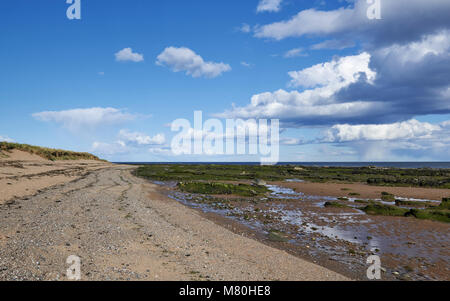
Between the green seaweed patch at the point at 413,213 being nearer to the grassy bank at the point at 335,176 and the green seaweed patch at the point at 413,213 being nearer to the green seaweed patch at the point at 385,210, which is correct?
the green seaweed patch at the point at 385,210

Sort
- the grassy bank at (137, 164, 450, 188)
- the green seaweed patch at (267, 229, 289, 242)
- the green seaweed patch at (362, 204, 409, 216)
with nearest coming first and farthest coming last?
the green seaweed patch at (267, 229, 289, 242) < the green seaweed patch at (362, 204, 409, 216) < the grassy bank at (137, 164, 450, 188)

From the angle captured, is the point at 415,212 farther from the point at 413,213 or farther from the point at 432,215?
the point at 432,215

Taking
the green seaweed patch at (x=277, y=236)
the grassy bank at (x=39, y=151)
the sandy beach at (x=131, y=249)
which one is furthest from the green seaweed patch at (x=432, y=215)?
the grassy bank at (x=39, y=151)

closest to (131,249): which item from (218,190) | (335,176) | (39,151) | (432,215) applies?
(432,215)

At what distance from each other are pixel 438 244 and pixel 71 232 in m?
22.7

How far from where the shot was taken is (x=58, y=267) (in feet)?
34.7

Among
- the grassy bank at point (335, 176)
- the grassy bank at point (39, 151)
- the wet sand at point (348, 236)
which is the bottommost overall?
the grassy bank at point (335, 176)

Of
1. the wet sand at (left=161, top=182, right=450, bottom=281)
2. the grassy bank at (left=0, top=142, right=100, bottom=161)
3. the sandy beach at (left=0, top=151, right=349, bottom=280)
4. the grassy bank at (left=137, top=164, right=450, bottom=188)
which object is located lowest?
the grassy bank at (left=137, top=164, right=450, bottom=188)

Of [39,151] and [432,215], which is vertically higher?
[39,151]

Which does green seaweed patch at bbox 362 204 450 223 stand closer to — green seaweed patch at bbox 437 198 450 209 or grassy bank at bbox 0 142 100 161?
green seaweed patch at bbox 437 198 450 209

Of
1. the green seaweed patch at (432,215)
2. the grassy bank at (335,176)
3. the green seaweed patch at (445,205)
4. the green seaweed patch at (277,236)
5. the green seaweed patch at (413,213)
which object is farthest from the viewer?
the grassy bank at (335,176)

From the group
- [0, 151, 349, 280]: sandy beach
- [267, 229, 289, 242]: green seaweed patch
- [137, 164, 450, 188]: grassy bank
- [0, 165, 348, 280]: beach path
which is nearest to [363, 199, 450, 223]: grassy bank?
[267, 229, 289, 242]: green seaweed patch
